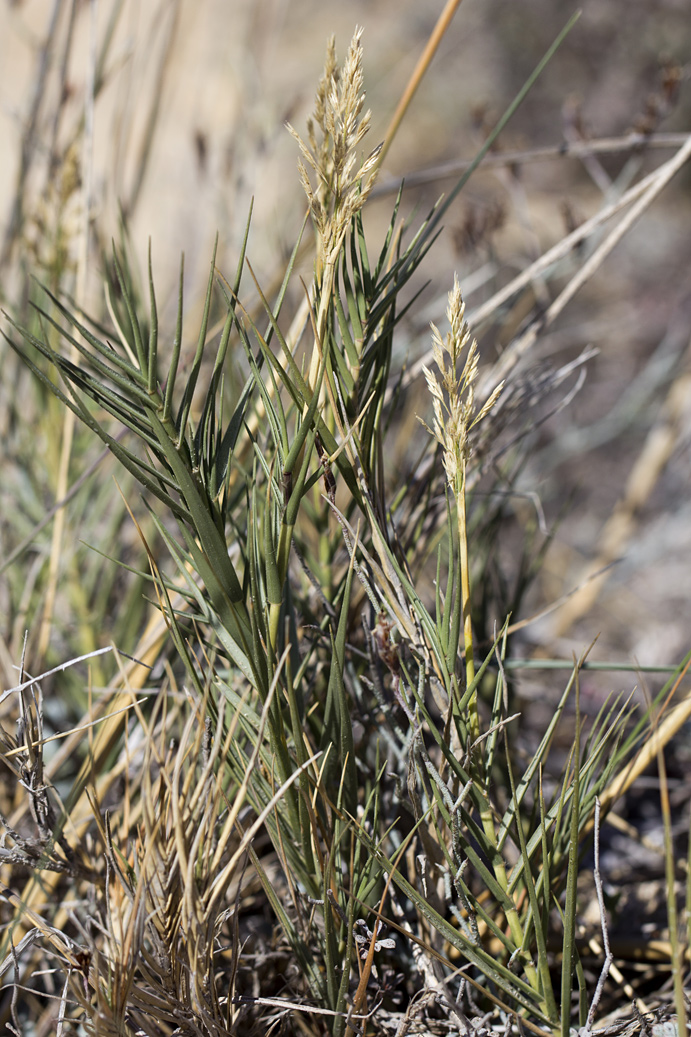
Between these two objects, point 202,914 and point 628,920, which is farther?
point 628,920

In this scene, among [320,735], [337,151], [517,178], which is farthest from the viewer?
[517,178]

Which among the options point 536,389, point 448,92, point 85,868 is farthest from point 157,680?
point 448,92

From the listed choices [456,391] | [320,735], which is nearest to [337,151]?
[456,391]

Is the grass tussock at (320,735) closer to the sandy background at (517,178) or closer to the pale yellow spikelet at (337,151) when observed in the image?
the pale yellow spikelet at (337,151)

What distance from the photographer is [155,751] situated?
0.34 metres

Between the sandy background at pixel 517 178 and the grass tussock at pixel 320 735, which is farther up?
the sandy background at pixel 517 178

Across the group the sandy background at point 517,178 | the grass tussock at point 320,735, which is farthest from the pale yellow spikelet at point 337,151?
the sandy background at point 517,178

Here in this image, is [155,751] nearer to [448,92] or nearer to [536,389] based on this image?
[536,389]

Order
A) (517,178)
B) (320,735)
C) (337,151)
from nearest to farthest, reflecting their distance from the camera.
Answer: (337,151) → (320,735) → (517,178)

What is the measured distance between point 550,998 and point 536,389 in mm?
357

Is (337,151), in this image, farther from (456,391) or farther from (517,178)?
(517,178)

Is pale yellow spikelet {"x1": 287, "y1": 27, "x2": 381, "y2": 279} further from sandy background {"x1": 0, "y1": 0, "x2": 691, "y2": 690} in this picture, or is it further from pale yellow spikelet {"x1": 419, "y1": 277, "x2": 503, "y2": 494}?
sandy background {"x1": 0, "y1": 0, "x2": 691, "y2": 690}

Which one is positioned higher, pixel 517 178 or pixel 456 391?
pixel 517 178

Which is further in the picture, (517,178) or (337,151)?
(517,178)
